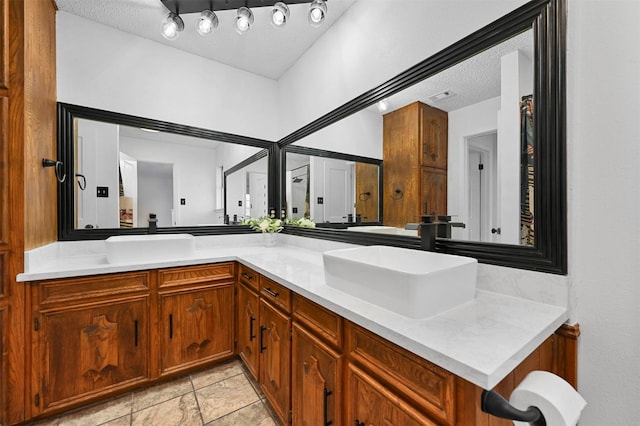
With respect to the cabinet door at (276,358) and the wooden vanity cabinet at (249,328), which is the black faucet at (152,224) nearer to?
the wooden vanity cabinet at (249,328)

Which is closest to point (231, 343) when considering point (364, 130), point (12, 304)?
point (12, 304)

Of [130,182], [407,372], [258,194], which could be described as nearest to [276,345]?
[407,372]

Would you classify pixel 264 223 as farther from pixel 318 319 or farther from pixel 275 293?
pixel 318 319

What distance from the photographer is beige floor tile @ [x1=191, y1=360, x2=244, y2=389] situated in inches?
73.6

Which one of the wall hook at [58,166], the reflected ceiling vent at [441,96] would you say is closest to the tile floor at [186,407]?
the wall hook at [58,166]

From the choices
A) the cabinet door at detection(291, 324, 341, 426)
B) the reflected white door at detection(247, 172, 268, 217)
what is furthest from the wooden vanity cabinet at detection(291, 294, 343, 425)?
the reflected white door at detection(247, 172, 268, 217)

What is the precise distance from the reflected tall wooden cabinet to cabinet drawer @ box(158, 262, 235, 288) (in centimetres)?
122

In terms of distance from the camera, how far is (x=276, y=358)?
148 centimetres

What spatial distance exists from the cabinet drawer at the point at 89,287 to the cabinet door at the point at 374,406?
147cm

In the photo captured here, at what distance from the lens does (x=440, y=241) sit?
1.32 metres

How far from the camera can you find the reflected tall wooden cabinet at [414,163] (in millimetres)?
1399

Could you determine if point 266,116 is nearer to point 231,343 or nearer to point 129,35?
point 129,35

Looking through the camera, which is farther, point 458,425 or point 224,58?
point 224,58

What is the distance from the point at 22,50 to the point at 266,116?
1736mm
